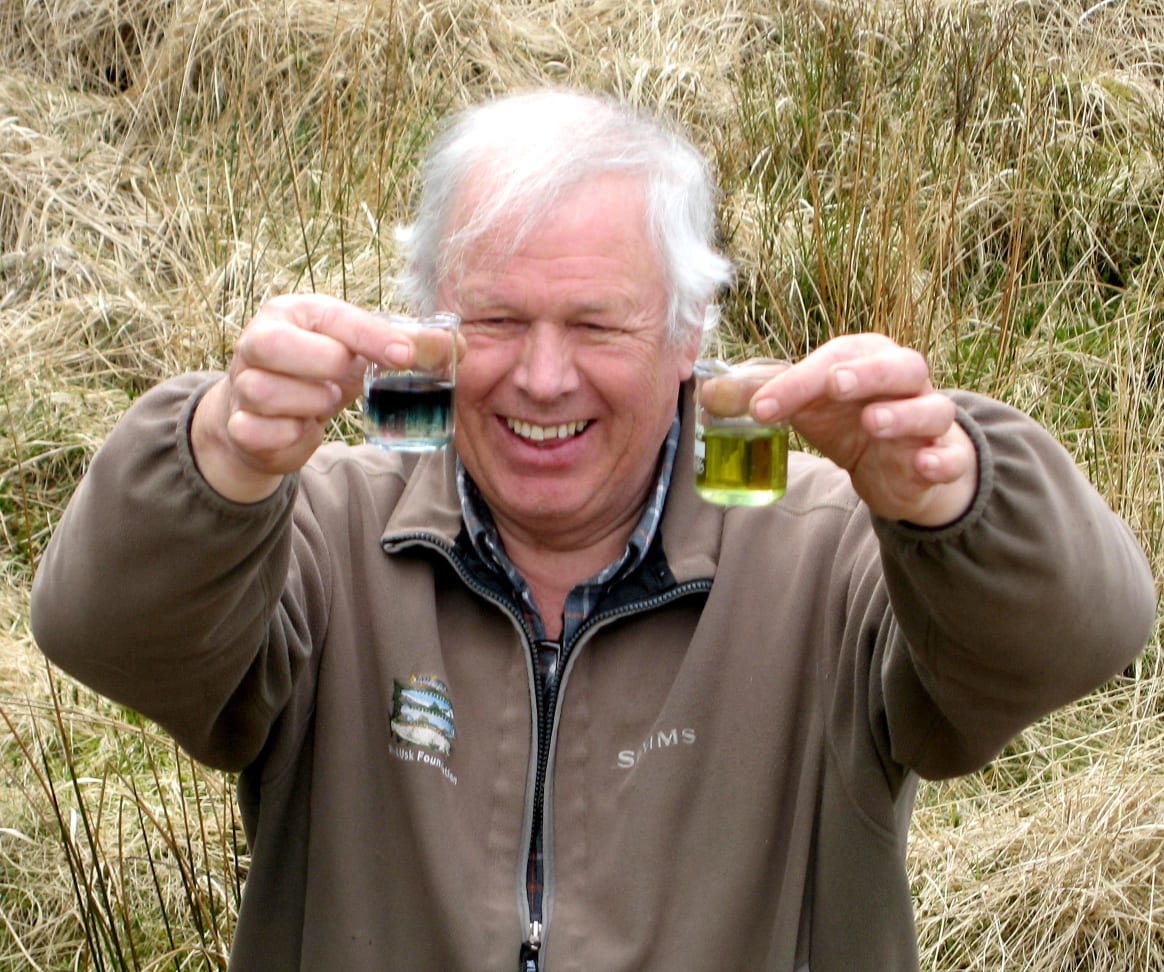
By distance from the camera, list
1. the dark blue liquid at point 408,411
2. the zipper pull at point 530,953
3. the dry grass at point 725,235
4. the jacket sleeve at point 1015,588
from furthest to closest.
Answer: the dry grass at point 725,235
the zipper pull at point 530,953
the dark blue liquid at point 408,411
the jacket sleeve at point 1015,588

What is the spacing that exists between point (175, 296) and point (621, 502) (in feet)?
10.9

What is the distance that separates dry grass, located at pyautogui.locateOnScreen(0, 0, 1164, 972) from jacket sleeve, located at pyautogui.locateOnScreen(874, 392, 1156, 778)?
169 cm

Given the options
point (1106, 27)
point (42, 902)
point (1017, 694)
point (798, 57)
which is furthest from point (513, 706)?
point (1106, 27)

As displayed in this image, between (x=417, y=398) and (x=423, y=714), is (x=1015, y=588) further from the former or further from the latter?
(x=423, y=714)

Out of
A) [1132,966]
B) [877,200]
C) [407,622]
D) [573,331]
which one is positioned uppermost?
[877,200]

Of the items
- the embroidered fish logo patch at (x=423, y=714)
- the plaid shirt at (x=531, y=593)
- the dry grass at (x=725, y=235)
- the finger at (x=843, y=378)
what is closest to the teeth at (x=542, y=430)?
the plaid shirt at (x=531, y=593)

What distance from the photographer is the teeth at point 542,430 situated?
2.33 metres

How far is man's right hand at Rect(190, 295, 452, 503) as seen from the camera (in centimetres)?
174

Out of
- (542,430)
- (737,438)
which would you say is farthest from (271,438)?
(542,430)

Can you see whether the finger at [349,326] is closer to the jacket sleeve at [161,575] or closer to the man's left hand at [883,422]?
the jacket sleeve at [161,575]

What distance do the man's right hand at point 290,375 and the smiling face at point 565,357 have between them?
0.47m

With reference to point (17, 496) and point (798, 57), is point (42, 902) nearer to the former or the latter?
point (17, 496)

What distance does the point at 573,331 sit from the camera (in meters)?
2.32

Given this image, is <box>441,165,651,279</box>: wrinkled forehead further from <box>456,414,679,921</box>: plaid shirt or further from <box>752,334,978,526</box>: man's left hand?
<box>752,334,978,526</box>: man's left hand
